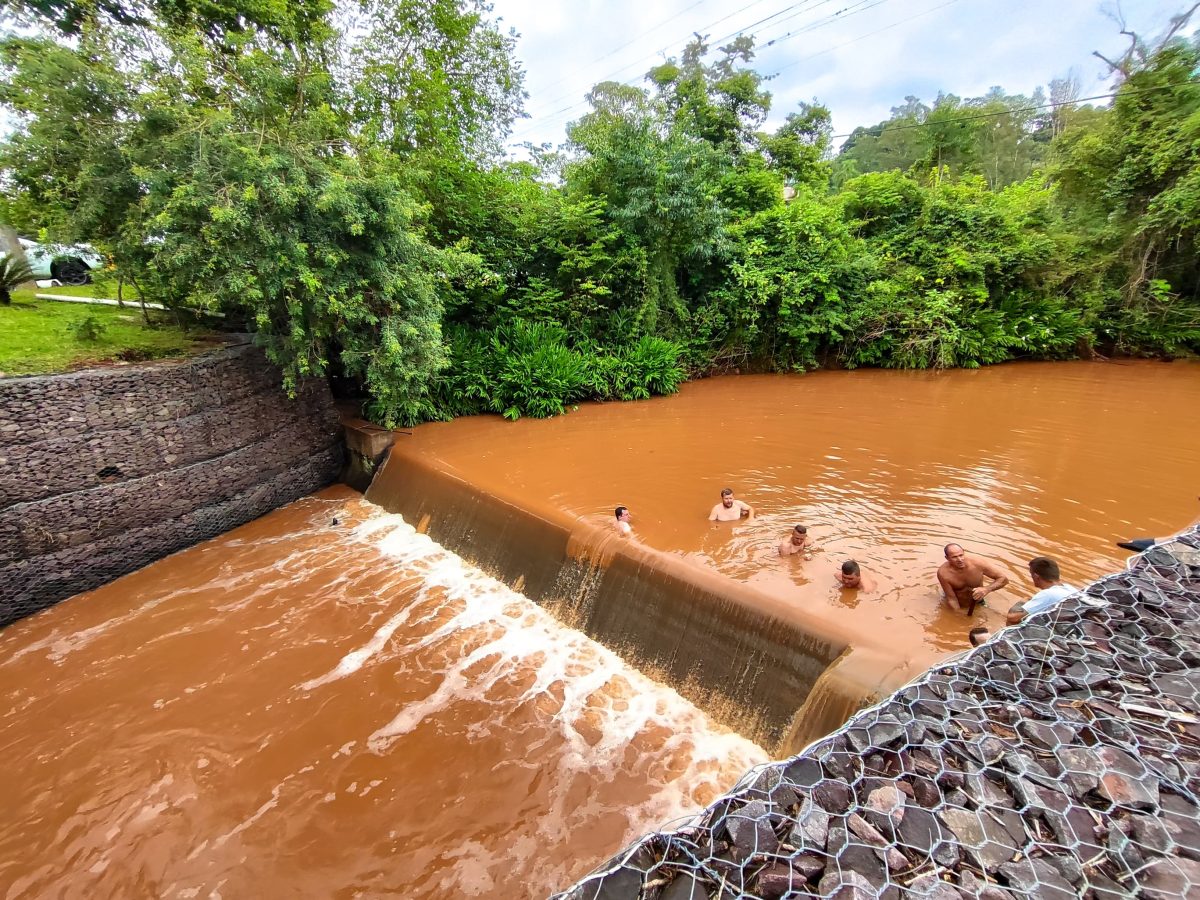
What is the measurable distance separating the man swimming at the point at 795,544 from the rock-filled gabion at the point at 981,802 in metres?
3.07

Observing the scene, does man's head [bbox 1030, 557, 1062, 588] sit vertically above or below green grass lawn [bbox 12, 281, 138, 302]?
below

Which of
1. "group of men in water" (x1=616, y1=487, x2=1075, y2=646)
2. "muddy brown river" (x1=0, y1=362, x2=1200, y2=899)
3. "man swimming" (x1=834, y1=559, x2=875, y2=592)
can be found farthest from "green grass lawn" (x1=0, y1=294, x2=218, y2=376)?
"man swimming" (x1=834, y1=559, x2=875, y2=592)

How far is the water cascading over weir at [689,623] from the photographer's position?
4000mm

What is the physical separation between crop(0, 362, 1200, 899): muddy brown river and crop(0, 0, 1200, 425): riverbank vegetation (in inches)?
123

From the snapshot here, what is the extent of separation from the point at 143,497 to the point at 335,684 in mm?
4679

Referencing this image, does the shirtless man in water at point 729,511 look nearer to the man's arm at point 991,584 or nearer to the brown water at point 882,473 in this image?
the brown water at point 882,473

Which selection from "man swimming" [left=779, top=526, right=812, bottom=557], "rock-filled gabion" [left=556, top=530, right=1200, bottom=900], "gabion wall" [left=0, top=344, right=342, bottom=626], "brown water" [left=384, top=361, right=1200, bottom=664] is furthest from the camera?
"gabion wall" [left=0, top=344, right=342, bottom=626]

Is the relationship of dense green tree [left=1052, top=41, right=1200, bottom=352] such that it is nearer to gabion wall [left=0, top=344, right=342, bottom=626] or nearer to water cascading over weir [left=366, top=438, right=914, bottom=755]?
water cascading over weir [left=366, top=438, right=914, bottom=755]

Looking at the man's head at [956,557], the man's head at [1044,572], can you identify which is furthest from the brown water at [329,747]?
the man's head at [1044,572]

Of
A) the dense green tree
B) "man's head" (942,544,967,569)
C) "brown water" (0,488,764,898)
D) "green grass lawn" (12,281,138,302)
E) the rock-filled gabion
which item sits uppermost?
the dense green tree

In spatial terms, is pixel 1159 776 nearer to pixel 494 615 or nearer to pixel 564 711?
pixel 564 711

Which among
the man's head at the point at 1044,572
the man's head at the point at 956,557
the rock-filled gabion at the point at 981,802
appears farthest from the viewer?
the man's head at the point at 956,557

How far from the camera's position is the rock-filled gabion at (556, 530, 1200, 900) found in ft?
5.59

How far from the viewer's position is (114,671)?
5.64 metres
